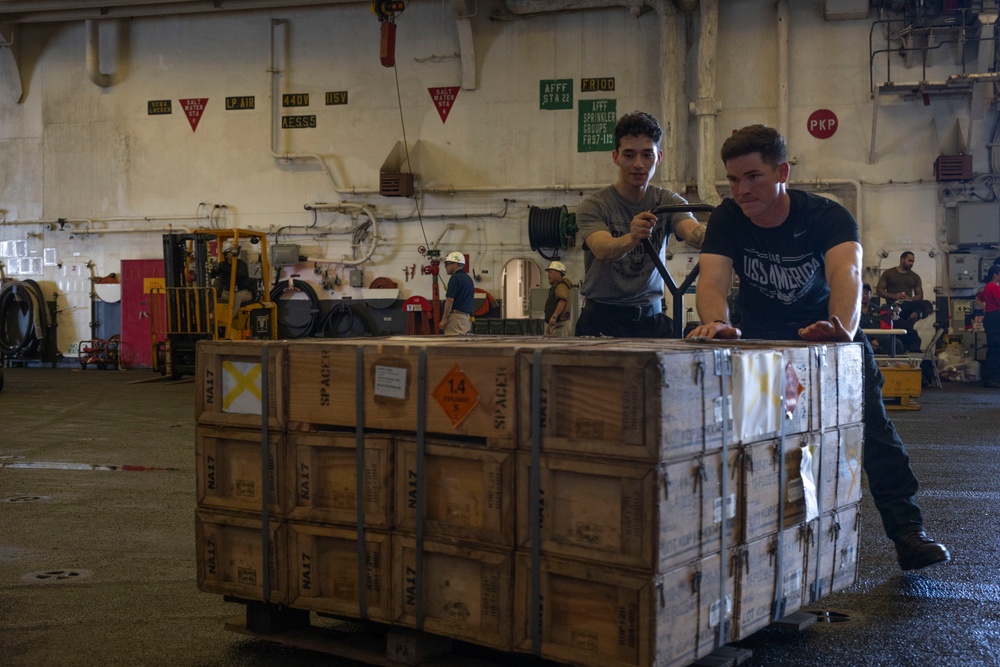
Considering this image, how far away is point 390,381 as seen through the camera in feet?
8.95

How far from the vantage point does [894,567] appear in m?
4.05

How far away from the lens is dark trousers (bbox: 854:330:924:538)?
3.79 m

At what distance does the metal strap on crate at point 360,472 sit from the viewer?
276 centimetres

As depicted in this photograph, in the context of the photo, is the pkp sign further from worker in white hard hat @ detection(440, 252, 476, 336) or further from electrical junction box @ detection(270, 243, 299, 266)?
electrical junction box @ detection(270, 243, 299, 266)

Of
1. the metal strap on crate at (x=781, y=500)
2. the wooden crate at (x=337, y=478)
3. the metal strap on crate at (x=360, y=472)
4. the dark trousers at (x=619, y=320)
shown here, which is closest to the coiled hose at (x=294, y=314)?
the dark trousers at (x=619, y=320)

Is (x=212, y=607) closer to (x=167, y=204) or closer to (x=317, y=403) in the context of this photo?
(x=317, y=403)

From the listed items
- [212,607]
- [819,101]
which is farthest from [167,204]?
[212,607]

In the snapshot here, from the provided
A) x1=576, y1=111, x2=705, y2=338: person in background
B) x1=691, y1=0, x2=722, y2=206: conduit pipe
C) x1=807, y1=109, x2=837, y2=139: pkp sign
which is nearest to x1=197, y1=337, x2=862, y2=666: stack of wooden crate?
x1=576, y1=111, x2=705, y2=338: person in background

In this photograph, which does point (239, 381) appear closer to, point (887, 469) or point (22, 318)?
point (887, 469)

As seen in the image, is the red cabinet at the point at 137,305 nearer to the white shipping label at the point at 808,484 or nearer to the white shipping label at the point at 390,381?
the white shipping label at the point at 390,381

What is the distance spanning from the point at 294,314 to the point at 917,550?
47.1ft

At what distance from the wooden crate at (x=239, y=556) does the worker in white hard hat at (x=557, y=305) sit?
1002 centimetres

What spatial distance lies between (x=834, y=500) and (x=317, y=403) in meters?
1.70

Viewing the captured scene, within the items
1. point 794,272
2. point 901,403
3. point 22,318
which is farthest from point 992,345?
point 22,318
